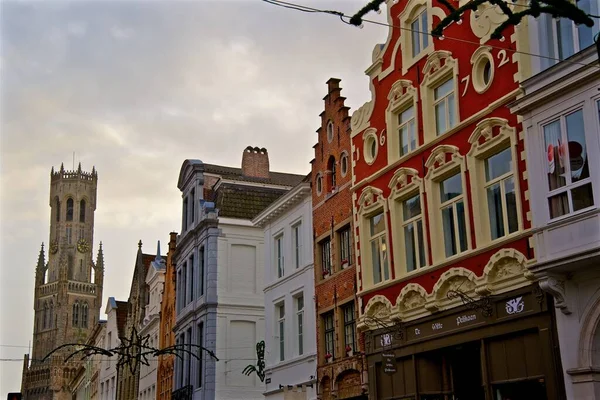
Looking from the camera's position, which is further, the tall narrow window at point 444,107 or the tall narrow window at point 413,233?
the tall narrow window at point 413,233

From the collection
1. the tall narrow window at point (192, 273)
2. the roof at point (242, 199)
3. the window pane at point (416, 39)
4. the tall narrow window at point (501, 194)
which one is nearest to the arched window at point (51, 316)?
the tall narrow window at point (192, 273)

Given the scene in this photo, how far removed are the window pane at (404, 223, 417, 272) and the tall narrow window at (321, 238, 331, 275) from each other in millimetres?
5278

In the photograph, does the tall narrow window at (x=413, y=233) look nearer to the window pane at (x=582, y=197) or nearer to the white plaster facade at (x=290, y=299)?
the window pane at (x=582, y=197)

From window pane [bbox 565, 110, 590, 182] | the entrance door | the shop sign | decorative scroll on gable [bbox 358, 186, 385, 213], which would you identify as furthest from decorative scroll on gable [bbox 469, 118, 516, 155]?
the shop sign

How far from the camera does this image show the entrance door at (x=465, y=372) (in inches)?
815

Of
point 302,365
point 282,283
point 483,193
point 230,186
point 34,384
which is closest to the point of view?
A: point 483,193

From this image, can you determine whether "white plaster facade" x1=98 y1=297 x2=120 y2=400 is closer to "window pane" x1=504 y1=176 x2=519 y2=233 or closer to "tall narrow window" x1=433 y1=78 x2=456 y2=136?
"tall narrow window" x1=433 y1=78 x2=456 y2=136

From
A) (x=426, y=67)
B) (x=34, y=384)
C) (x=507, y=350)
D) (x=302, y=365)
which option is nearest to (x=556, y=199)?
(x=507, y=350)

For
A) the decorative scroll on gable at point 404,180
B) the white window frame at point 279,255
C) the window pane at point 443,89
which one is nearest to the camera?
the window pane at point 443,89

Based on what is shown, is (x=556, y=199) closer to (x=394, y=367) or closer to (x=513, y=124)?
(x=513, y=124)

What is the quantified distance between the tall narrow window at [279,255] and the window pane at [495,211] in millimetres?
13319

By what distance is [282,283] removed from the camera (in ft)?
104

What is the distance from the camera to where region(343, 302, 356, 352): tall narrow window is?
26141 millimetres

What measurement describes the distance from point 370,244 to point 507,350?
693 centimetres
